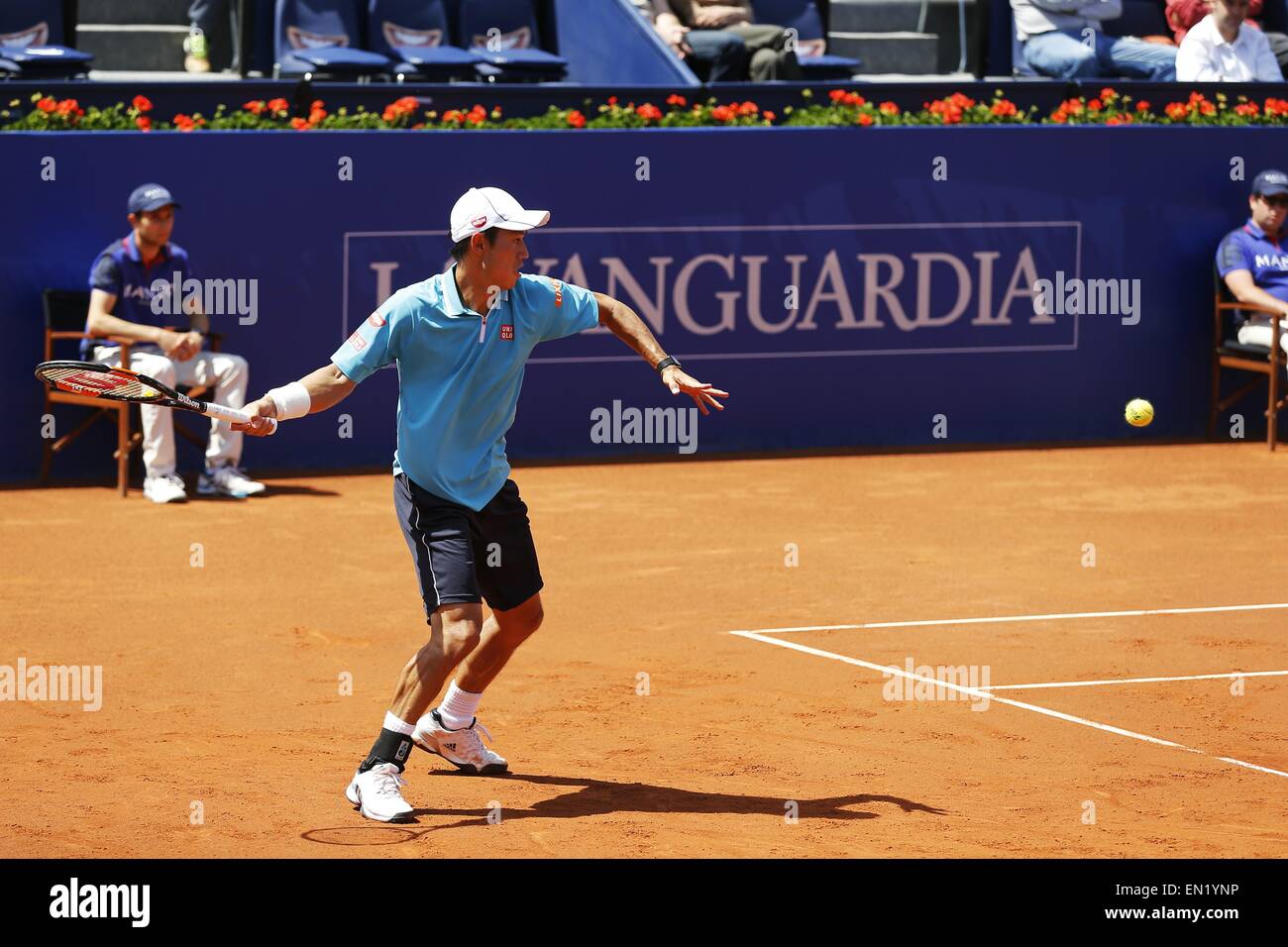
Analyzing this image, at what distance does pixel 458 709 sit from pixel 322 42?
9660mm

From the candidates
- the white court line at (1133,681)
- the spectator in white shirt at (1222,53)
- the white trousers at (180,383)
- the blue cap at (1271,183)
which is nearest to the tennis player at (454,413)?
the white court line at (1133,681)

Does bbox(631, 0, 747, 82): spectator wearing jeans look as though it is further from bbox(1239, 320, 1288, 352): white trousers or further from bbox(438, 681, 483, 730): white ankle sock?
bbox(438, 681, 483, 730): white ankle sock

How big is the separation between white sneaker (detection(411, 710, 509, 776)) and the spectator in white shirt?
1091cm

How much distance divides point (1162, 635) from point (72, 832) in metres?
4.96

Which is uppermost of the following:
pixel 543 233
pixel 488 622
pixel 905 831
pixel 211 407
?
pixel 543 233

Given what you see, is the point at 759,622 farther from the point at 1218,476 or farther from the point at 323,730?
the point at 1218,476

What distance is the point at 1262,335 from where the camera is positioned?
562 inches

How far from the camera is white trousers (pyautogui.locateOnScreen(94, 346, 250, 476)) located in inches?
474

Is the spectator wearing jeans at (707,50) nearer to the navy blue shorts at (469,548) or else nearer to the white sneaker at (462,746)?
the navy blue shorts at (469,548)

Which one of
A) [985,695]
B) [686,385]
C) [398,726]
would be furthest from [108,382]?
[985,695]

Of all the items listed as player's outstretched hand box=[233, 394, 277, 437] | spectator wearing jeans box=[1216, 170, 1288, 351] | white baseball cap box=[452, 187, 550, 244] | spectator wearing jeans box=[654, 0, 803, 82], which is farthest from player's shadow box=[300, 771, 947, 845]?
spectator wearing jeans box=[654, 0, 803, 82]

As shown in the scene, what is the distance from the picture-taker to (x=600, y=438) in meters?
13.8
